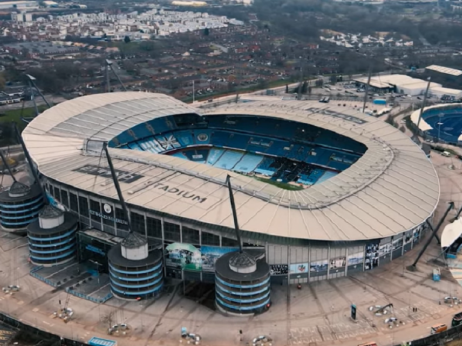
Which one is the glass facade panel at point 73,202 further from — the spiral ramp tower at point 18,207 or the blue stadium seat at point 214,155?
the blue stadium seat at point 214,155

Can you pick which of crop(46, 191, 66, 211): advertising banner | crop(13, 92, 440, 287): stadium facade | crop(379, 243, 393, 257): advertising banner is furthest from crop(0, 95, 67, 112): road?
crop(379, 243, 393, 257): advertising banner

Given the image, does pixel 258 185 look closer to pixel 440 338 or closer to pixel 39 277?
pixel 440 338

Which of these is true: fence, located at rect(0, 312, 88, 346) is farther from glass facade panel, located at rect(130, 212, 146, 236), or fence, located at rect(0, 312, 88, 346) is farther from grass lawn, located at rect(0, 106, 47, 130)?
grass lawn, located at rect(0, 106, 47, 130)

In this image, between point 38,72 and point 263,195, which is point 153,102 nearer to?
point 263,195

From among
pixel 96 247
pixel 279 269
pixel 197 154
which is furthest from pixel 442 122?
pixel 96 247

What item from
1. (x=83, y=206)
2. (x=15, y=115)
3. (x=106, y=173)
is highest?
(x=106, y=173)
